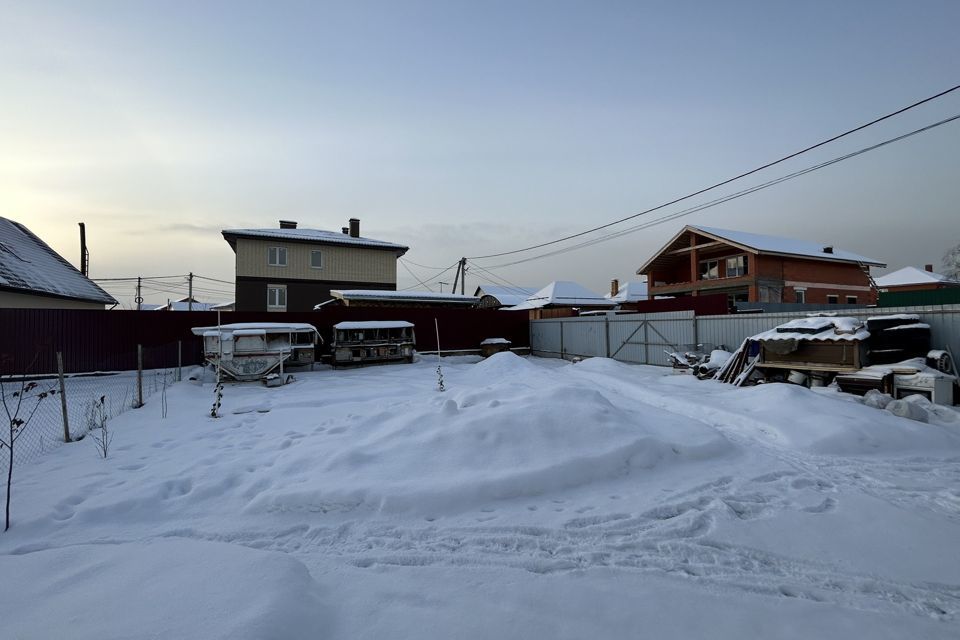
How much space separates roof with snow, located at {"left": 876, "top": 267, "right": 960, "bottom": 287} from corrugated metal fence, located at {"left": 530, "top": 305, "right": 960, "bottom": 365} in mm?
41785

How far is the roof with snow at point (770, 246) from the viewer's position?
82.8 feet

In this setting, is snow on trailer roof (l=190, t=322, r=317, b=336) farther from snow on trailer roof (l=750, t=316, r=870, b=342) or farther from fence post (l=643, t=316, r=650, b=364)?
snow on trailer roof (l=750, t=316, r=870, b=342)

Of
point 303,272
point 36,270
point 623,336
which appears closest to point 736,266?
→ point 623,336

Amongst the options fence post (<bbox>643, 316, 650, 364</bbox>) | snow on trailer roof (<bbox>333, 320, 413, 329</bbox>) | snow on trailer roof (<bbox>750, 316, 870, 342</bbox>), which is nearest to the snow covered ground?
snow on trailer roof (<bbox>750, 316, 870, 342</bbox>)

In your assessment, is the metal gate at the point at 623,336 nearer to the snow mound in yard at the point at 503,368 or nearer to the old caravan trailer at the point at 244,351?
the snow mound in yard at the point at 503,368

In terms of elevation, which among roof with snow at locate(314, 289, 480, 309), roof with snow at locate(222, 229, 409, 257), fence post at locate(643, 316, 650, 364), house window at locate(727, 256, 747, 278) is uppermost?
roof with snow at locate(222, 229, 409, 257)

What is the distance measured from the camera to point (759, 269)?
2497 cm

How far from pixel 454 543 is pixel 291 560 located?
123 centimetres

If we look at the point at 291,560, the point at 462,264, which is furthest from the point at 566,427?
the point at 462,264

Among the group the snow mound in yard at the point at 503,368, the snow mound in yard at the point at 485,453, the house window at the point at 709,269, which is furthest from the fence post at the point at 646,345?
the house window at the point at 709,269

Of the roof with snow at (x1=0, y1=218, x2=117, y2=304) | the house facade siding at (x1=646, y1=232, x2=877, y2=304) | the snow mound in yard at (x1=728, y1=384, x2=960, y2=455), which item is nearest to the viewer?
the snow mound in yard at (x1=728, y1=384, x2=960, y2=455)

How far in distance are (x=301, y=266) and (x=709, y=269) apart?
87.2ft

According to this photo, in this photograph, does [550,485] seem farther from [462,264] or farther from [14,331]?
[462,264]

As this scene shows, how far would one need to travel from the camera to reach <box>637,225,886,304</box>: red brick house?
25297 millimetres
